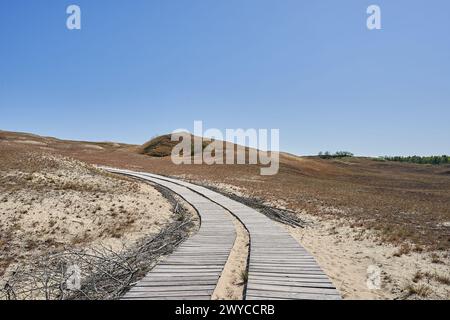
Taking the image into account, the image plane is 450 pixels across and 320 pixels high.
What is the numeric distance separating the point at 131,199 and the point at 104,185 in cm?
473

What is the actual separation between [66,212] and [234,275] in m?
12.9

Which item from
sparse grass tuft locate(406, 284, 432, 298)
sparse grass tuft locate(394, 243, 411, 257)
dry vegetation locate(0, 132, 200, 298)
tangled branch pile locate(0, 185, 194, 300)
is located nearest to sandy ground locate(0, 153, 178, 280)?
dry vegetation locate(0, 132, 200, 298)

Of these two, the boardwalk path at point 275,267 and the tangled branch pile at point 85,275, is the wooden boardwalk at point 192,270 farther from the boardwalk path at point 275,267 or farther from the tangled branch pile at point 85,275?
the tangled branch pile at point 85,275

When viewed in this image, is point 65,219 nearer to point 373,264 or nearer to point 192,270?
point 192,270

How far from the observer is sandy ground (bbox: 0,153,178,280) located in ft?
47.6

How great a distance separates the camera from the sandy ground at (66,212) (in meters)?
14.5

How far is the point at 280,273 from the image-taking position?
9.09 metres

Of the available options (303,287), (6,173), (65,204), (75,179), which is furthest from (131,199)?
(303,287)

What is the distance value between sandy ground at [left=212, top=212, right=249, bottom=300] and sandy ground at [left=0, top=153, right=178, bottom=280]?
5.54m

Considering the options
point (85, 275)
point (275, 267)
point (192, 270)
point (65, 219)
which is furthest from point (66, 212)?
point (275, 267)

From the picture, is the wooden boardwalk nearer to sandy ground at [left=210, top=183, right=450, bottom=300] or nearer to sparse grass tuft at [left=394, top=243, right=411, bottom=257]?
sandy ground at [left=210, top=183, right=450, bottom=300]

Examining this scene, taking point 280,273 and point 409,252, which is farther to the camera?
point 409,252
